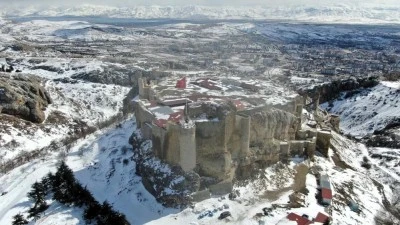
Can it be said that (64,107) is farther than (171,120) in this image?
Yes

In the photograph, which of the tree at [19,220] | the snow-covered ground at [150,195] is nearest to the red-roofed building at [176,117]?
the snow-covered ground at [150,195]

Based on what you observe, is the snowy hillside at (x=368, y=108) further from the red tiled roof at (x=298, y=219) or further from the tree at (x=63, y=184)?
the tree at (x=63, y=184)

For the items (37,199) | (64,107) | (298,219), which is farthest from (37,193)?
(64,107)

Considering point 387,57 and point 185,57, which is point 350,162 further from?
point 387,57

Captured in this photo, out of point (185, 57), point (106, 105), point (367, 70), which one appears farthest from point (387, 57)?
point (106, 105)

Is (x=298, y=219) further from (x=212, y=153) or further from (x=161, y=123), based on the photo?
(x=161, y=123)
